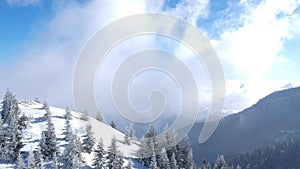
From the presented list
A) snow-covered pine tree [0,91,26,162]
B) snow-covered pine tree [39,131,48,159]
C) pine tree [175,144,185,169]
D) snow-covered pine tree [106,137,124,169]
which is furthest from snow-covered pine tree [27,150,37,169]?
pine tree [175,144,185,169]

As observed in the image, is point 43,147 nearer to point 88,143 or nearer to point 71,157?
point 71,157

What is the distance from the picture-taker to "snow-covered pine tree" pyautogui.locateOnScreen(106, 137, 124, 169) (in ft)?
339

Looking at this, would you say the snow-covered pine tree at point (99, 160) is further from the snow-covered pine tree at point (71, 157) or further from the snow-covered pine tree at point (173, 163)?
the snow-covered pine tree at point (173, 163)

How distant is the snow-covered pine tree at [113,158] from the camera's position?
339 ft

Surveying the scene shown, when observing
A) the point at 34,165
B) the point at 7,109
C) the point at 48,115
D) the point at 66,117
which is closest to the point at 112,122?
the point at 66,117

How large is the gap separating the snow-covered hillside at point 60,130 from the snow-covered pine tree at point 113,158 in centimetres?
621

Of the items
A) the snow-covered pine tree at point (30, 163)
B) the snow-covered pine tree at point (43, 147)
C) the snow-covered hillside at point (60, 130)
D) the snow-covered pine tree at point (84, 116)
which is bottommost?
the snow-covered pine tree at point (30, 163)

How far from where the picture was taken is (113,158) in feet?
342

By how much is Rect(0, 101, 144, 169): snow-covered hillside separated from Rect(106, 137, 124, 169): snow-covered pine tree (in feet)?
20.4

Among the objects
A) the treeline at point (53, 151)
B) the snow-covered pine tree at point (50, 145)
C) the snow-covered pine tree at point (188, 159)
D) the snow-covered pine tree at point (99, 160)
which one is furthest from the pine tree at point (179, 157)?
the snow-covered pine tree at point (50, 145)

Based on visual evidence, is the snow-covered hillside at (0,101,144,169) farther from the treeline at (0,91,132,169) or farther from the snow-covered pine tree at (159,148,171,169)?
the snow-covered pine tree at (159,148,171,169)

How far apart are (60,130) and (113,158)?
27.8 metres

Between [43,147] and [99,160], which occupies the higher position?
[43,147]

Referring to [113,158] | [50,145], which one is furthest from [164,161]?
[50,145]
